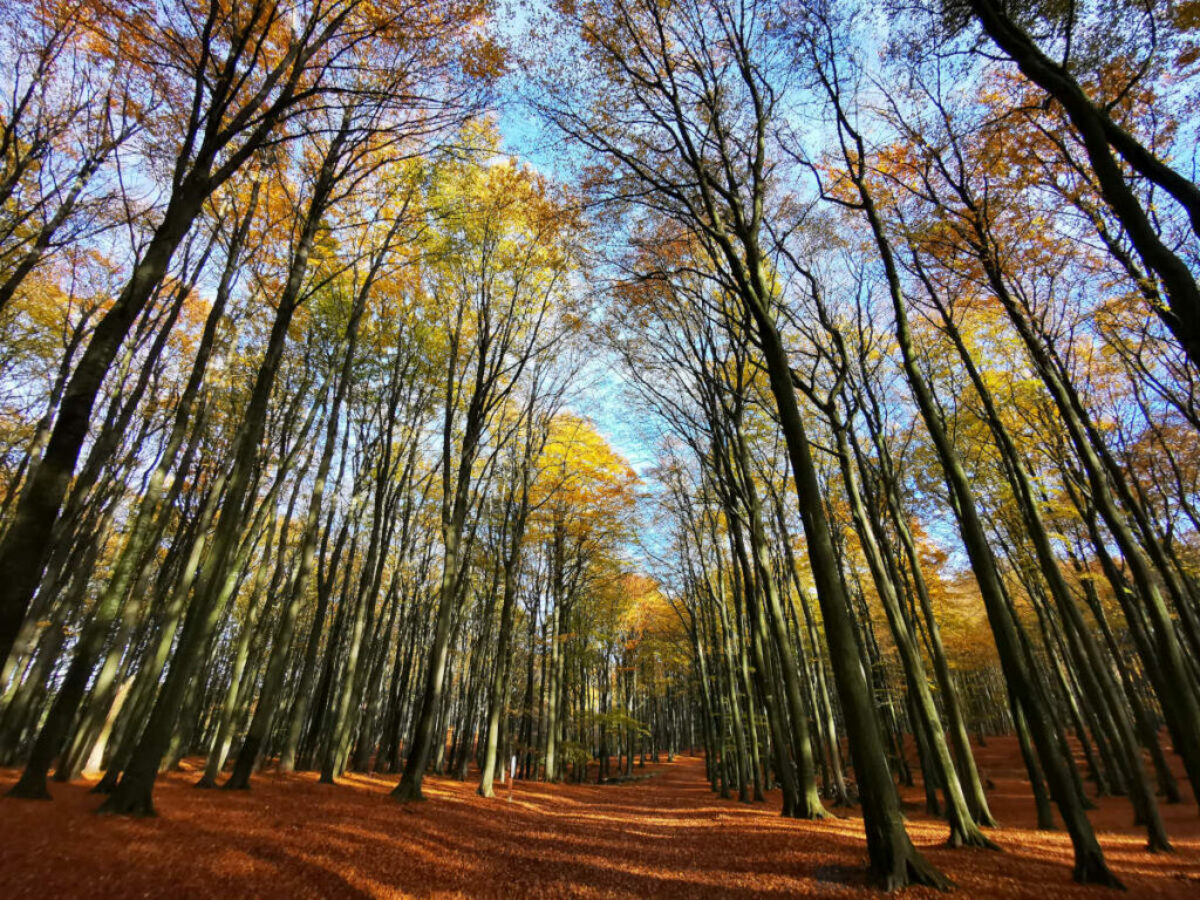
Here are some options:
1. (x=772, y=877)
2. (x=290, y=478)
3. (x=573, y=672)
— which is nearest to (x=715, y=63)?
(x=772, y=877)

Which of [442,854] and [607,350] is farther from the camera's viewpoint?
[607,350]

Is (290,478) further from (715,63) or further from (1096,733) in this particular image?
(1096,733)

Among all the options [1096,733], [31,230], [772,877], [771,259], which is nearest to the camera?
[772,877]

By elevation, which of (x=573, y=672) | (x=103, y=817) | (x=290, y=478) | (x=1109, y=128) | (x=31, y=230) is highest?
(x=31, y=230)

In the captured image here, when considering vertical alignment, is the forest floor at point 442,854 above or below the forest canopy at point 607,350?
below

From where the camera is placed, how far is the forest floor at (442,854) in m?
3.75

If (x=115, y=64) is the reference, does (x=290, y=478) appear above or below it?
below

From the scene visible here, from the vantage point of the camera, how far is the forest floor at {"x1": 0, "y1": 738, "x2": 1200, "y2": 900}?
375cm

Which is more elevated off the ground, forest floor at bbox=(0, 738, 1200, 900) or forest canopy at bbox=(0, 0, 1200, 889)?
forest canopy at bbox=(0, 0, 1200, 889)

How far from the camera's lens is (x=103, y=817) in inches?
198

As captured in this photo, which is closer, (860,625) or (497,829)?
(497,829)

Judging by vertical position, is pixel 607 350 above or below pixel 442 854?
above

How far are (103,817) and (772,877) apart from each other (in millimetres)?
6891

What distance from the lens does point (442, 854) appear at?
222 inches
